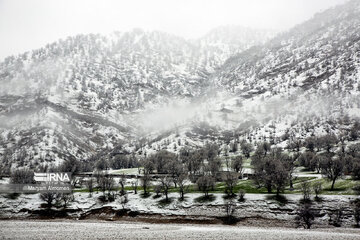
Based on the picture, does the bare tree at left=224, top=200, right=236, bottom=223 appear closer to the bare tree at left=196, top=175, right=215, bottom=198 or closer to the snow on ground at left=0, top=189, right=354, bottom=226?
the snow on ground at left=0, top=189, right=354, bottom=226

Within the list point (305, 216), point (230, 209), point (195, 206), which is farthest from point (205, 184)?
point (305, 216)

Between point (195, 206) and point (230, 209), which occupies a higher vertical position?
point (195, 206)

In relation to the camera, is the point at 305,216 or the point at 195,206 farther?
the point at 195,206

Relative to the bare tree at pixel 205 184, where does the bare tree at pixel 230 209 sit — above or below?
below

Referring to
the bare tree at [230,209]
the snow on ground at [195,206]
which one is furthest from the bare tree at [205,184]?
the bare tree at [230,209]

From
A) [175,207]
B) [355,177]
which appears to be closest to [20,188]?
[175,207]

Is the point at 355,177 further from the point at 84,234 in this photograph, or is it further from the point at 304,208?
the point at 84,234

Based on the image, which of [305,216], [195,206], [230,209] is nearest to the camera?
[305,216]

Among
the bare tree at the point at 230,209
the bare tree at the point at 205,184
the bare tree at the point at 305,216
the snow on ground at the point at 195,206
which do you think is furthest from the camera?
the bare tree at the point at 205,184

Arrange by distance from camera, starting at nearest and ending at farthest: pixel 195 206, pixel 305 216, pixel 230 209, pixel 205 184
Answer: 1. pixel 305 216
2. pixel 230 209
3. pixel 195 206
4. pixel 205 184

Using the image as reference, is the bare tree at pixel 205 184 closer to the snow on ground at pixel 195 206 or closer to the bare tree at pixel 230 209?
the snow on ground at pixel 195 206

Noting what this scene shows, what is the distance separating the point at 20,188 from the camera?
141 m

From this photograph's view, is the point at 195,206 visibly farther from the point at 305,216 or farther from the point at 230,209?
the point at 305,216

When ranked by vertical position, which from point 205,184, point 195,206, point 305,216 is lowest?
point 305,216
